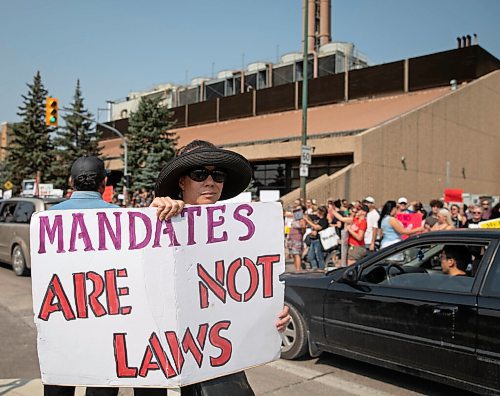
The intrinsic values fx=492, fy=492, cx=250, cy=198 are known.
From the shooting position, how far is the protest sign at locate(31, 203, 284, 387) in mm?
1946

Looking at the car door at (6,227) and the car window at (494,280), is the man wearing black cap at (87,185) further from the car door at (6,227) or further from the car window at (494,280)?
the car door at (6,227)

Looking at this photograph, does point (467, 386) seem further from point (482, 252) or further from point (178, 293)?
point (178, 293)

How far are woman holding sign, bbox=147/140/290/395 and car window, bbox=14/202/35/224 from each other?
29.7 ft

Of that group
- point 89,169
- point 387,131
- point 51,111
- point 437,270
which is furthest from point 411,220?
point 387,131

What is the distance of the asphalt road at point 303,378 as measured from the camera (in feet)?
14.3

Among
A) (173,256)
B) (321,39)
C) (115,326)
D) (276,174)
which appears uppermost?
(321,39)

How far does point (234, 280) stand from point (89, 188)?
118cm

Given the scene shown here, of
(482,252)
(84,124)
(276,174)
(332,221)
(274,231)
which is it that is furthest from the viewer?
(84,124)

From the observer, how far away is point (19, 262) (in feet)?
34.4

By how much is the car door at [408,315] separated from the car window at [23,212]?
25.6 ft

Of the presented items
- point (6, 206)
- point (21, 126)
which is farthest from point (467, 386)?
point (21, 126)

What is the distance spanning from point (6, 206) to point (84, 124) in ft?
103

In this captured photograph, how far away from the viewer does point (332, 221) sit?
12.6 metres

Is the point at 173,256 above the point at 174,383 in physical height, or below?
above
